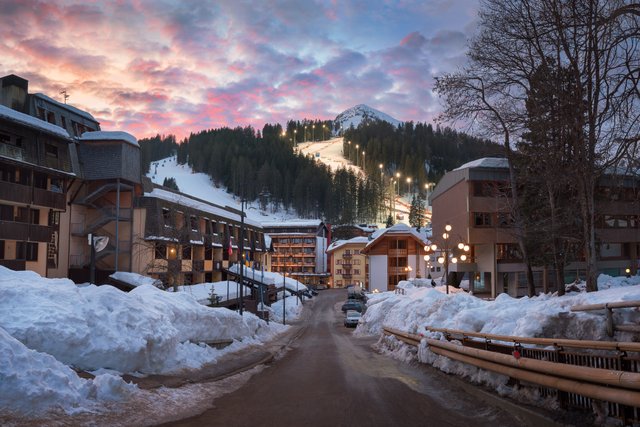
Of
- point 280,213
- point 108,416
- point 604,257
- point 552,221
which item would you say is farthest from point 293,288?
point 280,213

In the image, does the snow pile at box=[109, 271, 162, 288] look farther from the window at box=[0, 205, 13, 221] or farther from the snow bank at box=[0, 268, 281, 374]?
the snow bank at box=[0, 268, 281, 374]

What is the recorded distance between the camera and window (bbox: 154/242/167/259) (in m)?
53.0

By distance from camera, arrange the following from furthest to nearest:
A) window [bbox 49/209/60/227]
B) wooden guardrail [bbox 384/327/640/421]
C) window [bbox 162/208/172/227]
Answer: window [bbox 162/208/172/227] → window [bbox 49/209/60/227] → wooden guardrail [bbox 384/327/640/421]

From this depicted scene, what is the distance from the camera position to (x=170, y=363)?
13.3 metres

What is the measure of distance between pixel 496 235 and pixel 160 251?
1353 inches

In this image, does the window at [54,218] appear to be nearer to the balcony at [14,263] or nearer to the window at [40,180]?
the window at [40,180]

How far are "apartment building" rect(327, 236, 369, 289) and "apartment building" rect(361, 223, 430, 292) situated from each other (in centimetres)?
3616

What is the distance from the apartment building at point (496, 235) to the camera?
51250 mm

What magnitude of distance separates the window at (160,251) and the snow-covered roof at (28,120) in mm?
14477

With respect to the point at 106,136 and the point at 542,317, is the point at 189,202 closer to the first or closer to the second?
the point at 106,136

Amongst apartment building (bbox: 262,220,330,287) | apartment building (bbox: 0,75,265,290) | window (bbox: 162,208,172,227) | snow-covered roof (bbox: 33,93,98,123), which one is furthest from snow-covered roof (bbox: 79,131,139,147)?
apartment building (bbox: 262,220,330,287)

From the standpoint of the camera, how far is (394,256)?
87000 mm

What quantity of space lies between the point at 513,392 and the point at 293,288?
263ft

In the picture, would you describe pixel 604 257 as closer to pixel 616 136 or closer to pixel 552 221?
pixel 552 221
